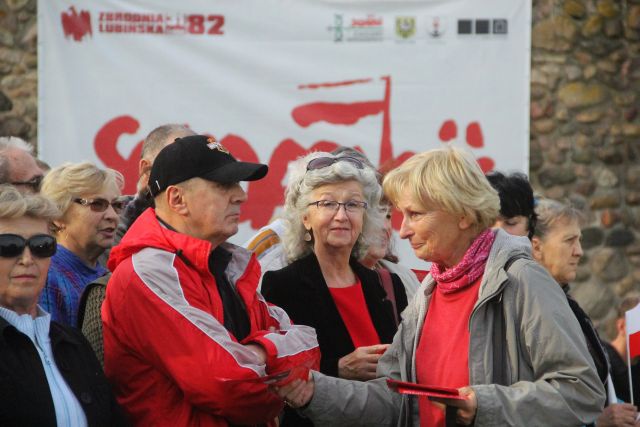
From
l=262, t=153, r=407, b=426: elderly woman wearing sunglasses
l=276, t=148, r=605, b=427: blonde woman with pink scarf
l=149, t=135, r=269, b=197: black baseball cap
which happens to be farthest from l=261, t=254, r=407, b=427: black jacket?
l=149, t=135, r=269, b=197: black baseball cap

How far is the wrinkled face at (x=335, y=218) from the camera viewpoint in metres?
4.06

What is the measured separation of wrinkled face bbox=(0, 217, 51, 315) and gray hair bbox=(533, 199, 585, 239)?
105 inches

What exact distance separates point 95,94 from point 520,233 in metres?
3.71

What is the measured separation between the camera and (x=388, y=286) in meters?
4.18

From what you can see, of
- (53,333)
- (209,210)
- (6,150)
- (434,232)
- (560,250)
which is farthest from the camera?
(560,250)

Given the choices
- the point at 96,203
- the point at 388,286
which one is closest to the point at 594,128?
the point at 388,286

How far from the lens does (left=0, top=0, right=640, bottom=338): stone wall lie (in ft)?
24.2

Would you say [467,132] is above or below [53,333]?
above

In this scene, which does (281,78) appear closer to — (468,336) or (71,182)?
(71,182)

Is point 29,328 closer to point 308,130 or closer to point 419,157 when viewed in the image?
point 419,157

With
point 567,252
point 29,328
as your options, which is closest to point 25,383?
point 29,328

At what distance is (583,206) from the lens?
753 centimetres

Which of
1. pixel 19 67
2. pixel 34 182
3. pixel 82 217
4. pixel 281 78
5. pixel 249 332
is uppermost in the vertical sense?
pixel 19 67

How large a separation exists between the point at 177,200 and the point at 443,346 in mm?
985
